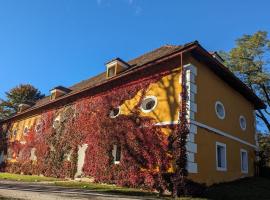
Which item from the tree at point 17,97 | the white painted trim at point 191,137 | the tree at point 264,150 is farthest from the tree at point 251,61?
the tree at point 17,97

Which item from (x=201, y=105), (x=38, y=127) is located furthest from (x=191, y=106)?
(x=38, y=127)

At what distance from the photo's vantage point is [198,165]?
14.2m

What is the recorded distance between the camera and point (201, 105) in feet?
50.5

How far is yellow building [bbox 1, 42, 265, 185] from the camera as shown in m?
14.7

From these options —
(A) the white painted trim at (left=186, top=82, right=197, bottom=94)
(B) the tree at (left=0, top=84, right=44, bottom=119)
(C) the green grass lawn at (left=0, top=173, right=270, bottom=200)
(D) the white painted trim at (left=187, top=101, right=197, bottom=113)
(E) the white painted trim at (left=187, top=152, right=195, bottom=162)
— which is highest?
(B) the tree at (left=0, top=84, right=44, bottom=119)

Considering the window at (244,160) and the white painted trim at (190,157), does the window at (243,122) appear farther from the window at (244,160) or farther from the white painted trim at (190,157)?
the white painted trim at (190,157)

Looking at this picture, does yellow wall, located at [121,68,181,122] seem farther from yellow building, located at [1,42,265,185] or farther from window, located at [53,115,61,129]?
window, located at [53,115,61,129]

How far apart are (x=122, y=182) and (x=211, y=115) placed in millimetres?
5530

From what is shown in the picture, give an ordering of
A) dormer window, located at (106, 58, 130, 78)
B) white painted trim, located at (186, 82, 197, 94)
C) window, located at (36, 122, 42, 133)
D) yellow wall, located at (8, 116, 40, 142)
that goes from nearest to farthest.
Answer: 1. white painted trim, located at (186, 82, 197, 94)
2. dormer window, located at (106, 58, 130, 78)
3. window, located at (36, 122, 42, 133)
4. yellow wall, located at (8, 116, 40, 142)

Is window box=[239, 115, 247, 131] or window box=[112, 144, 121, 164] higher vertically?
window box=[239, 115, 247, 131]

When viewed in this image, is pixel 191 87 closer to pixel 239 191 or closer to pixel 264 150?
pixel 239 191

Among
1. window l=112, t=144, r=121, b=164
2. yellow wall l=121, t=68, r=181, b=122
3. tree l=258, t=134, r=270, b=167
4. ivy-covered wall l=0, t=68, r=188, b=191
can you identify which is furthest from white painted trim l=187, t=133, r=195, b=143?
tree l=258, t=134, r=270, b=167

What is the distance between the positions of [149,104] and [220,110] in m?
4.23

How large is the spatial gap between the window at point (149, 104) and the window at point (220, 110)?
11.8ft
